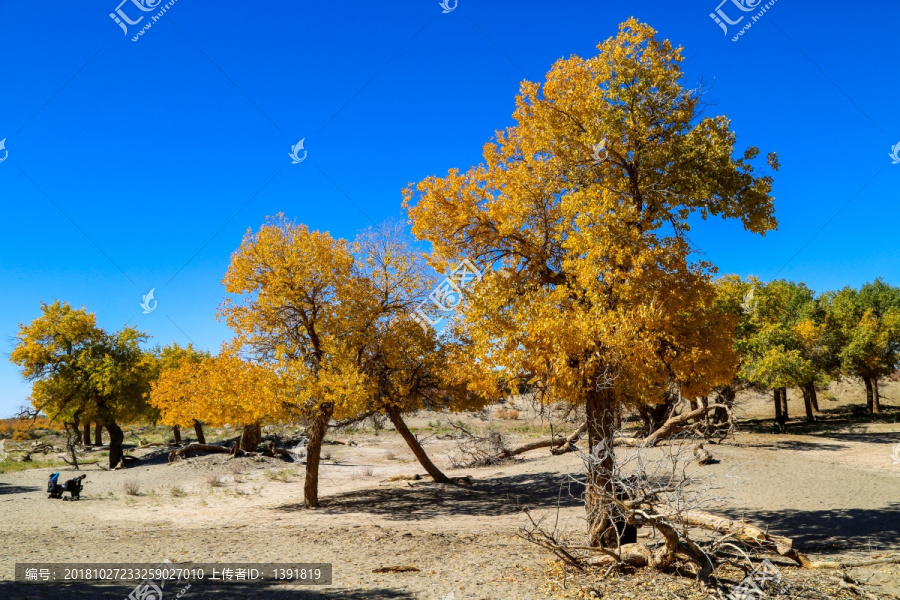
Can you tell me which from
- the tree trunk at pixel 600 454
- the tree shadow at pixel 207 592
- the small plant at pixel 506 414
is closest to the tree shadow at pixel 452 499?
the tree trunk at pixel 600 454

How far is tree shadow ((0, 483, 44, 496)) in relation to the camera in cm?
2080

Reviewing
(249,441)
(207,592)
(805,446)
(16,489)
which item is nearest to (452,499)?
(207,592)

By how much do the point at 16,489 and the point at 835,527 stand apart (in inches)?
1101

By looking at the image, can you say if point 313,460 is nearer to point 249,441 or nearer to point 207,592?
point 207,592

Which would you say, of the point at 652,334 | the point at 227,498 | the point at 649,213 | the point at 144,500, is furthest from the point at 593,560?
the point at 144,500

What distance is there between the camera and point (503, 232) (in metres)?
10.9

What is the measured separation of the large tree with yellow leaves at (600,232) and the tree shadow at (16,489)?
2026 cm

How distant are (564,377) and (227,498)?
15.0 metres

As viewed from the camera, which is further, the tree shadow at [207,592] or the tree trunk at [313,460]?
the tree trunk at [313,460]

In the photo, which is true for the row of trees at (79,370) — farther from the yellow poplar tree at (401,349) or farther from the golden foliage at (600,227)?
the golden foliage at (600,227)

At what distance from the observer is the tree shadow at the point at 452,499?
1588 centimetres

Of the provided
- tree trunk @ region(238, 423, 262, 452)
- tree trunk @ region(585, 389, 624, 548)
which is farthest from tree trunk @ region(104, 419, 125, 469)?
tree trunk @ region(585, 389, 624, 548)

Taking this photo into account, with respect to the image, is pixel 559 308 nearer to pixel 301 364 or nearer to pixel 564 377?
pixel 564 377

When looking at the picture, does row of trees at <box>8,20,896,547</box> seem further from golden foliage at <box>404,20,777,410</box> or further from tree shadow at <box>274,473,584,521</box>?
tree shadow at <box>274,473,584,521</box>
